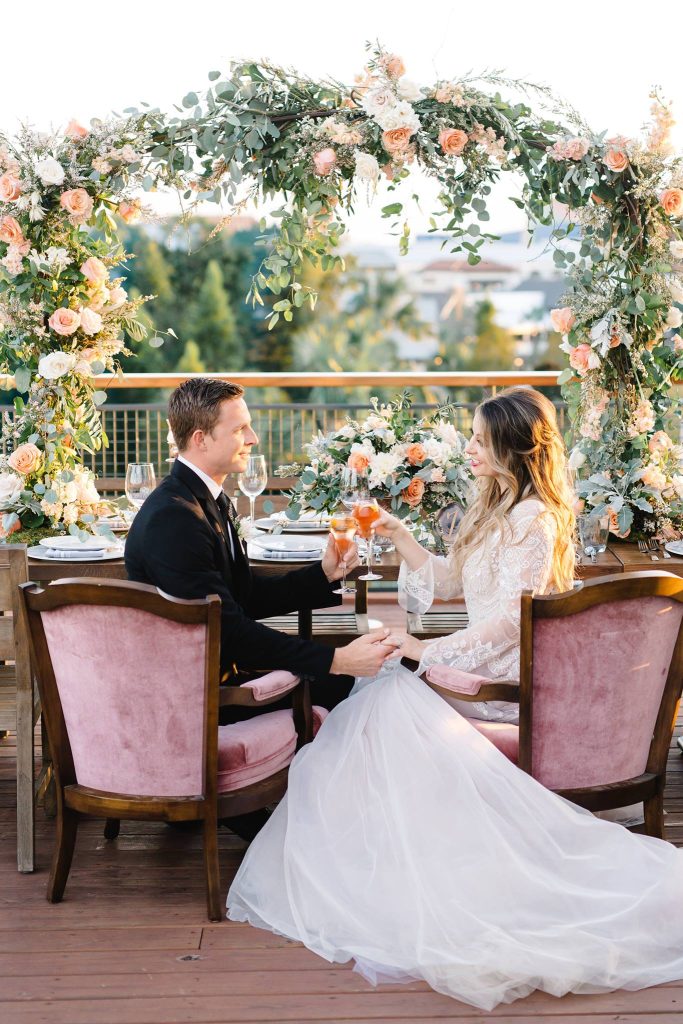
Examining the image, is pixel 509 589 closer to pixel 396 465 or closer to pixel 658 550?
pixel 396 465

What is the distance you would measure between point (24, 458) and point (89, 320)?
519 millimetres

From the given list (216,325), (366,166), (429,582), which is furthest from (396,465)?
(216,325)

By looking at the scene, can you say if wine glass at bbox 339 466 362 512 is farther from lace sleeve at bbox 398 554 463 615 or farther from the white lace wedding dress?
the white lace wedding dress

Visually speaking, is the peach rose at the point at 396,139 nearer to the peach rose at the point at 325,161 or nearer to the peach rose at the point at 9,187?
the peach rose at the point at 325,161

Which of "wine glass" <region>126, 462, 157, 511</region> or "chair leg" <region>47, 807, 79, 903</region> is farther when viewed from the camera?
"wine glass" <region>126, 462, 157, 511</region>

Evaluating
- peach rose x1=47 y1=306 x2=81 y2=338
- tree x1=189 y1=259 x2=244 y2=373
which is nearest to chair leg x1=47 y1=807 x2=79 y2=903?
peach rose x1=47 y1=306 x2=81 y2=338

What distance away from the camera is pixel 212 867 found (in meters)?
2.48

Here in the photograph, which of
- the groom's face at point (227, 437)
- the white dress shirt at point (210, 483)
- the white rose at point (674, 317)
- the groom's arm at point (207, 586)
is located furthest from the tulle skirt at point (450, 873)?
the white rose at point (674, 317)

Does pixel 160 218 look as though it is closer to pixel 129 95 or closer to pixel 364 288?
pixel 129 95

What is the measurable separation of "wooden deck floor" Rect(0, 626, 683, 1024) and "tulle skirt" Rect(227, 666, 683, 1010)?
4 cm

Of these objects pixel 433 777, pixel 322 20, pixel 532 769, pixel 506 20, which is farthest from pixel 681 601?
pixel 322 20

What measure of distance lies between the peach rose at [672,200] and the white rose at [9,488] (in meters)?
2.36

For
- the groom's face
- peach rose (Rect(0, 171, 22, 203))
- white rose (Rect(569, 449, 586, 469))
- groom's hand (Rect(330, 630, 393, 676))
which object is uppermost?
peach rose (Rect(0, 171, 22, 203))

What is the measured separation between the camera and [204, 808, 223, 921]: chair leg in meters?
2.47
